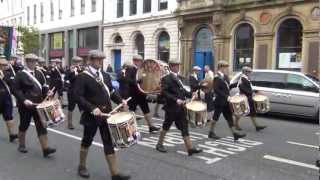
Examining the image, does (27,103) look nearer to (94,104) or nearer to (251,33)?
(94,104)

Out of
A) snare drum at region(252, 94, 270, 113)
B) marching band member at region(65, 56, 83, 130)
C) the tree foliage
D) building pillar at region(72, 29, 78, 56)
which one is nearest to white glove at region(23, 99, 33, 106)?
marching band member at region(65, 56, 83, 130)

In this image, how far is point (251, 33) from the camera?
25594mm

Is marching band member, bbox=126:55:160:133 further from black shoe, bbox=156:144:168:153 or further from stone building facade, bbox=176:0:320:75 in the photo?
stone building facade, bbox=176:0:320:75

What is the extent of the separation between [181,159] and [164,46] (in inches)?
921

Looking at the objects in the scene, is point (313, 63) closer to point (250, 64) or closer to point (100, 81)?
point (250, 64)

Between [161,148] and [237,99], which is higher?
[237,99]

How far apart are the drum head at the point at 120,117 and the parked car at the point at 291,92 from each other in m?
8.35

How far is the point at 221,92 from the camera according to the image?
33.8 ft

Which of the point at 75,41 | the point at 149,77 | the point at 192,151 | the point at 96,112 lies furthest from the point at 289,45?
the point at 75,41

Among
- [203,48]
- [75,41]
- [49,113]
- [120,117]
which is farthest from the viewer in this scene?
[75,41]

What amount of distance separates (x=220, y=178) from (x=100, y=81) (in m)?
2.22

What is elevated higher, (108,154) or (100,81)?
(100,81)

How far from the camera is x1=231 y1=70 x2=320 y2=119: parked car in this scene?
14.1 metres

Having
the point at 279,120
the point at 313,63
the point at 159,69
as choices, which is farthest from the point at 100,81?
the point at 313,63
